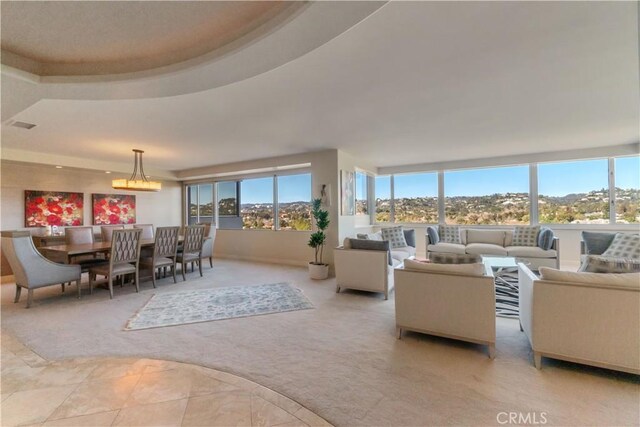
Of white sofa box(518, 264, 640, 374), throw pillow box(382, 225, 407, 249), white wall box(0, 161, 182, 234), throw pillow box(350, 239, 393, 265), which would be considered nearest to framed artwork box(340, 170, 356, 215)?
throw pillow box(382, 225, 407, 249)

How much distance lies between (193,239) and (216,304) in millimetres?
2194

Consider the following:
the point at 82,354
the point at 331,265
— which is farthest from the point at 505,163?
the point at 82,354

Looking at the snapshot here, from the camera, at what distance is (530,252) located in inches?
212

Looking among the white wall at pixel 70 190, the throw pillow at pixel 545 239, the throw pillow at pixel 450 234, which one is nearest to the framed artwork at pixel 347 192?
the throw pillow at pixel 450 234

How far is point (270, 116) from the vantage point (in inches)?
148

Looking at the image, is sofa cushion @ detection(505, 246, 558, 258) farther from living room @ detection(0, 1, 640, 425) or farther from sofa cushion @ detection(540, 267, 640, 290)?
sofa cushion @ detection(540, 267, 640, 290)

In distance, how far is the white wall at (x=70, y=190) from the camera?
555 cm

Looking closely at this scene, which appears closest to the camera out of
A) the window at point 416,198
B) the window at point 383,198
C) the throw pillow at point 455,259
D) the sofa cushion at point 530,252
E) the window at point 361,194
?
the throw pillow at point 455,259

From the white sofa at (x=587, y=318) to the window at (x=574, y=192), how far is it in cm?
521

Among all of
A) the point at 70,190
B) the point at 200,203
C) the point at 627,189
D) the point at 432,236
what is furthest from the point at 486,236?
the point at 70,190

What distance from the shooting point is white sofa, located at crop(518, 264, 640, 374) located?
201cm

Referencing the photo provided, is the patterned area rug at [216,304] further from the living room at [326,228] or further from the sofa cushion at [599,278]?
the sofa cushion at [599,278]

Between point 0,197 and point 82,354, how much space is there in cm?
517

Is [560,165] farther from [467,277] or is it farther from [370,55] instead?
[370,55]
